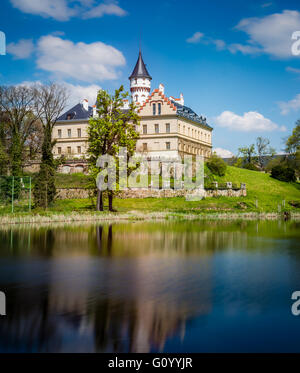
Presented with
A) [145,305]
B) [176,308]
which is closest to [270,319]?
[176,308]

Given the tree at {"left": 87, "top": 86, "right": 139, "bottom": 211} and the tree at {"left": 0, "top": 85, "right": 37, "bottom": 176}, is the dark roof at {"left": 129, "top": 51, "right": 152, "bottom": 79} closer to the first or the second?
the tree at {"left": 0, "top": 85, "right": 37, "bottom": 176}

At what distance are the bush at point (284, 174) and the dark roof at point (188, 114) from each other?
17435 mm

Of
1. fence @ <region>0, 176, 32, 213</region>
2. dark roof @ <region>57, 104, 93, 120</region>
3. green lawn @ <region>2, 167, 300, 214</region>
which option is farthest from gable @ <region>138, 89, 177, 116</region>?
fence @ <region>0, 176, 32, 213</region>

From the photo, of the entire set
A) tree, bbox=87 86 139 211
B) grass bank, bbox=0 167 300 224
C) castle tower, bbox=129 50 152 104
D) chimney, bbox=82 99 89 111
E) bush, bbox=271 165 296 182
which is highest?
castle tower, bbox=129 50 152 104

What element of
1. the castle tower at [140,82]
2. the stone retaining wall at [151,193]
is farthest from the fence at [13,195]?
the castle tower at [140,82]

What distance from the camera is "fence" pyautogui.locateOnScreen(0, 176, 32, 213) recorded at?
1291 inches

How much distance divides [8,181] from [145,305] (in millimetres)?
26675

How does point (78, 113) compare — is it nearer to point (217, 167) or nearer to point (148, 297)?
point (217, 167)

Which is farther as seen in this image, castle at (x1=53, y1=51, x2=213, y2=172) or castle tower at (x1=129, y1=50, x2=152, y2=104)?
castle tower at (x1=129, y1=50, x2=152, y2=104)

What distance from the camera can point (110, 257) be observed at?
15320 mm

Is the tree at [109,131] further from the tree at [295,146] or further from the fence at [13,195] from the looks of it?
the tree at [295,146]

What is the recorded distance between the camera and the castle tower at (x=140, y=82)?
7894 centimetres
